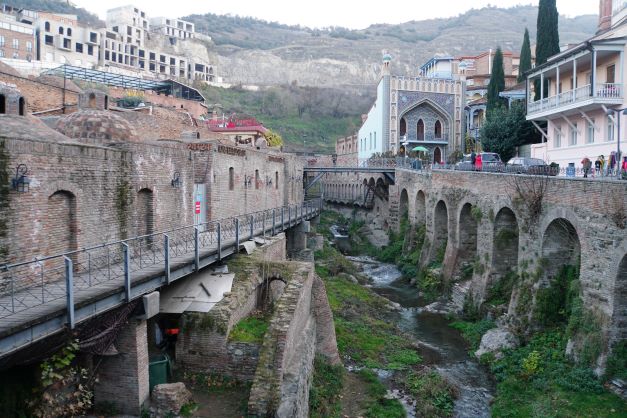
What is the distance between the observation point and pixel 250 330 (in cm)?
1334

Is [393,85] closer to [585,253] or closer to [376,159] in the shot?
[376,159]

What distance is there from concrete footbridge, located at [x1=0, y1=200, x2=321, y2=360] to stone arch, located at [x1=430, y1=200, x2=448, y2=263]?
50.6ft

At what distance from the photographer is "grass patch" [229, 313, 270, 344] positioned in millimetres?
12680

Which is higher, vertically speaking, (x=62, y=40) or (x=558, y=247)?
(x=62, y=40)

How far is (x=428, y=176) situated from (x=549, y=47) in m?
11.3

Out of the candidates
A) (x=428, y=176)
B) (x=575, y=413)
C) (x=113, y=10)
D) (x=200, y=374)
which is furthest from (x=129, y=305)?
(x=113, y=10)

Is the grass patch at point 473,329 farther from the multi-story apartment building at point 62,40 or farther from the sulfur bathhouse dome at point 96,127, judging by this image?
the multi-story apartment building at point 62,40

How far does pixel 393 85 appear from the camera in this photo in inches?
1844

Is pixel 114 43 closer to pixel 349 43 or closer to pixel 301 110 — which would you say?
pixel 301 110

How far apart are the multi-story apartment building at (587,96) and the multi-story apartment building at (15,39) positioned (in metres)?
51.6

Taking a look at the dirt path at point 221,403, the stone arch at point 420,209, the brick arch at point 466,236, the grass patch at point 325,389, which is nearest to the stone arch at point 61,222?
the dirt path at point 221,403

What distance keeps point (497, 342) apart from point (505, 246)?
5182 millimetres

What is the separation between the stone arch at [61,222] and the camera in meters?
11.7

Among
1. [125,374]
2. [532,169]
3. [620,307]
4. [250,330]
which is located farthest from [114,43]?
[620,307]
